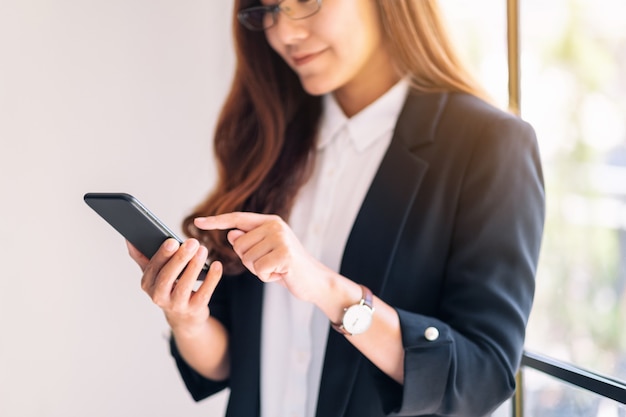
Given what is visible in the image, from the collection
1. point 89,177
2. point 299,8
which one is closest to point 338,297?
point 299,8

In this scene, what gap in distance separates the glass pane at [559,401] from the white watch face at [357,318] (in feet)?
1.89

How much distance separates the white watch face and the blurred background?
1.60ft

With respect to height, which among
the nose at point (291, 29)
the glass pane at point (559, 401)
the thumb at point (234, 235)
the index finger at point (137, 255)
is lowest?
the glass pane at point (559, 401)

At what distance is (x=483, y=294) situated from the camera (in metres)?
0.91

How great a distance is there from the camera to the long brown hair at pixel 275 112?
1.08 m

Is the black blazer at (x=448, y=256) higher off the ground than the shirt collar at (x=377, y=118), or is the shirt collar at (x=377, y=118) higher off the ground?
the shirt collar at (x=377, y=118)

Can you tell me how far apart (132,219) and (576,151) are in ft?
3.23

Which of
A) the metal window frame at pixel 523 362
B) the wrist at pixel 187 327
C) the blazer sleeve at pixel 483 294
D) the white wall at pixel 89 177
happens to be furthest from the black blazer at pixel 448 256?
the white wall at pixel 89 177

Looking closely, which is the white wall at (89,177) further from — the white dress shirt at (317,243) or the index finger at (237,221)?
the index finger at (237,221)

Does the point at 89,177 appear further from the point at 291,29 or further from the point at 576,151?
the point at 576,151

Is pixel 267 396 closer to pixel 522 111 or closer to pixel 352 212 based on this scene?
pixel 352 212

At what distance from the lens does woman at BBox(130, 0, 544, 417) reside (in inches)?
34.9

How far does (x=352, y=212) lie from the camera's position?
3.55 feet

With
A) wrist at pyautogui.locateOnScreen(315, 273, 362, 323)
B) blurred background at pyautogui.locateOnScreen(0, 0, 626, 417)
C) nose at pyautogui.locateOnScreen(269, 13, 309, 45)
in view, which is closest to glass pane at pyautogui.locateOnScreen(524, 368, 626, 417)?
blurred background at pyautogui.locateOnScreen(0, 0, 626, 417)
